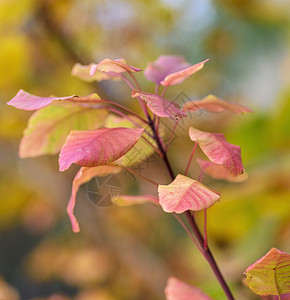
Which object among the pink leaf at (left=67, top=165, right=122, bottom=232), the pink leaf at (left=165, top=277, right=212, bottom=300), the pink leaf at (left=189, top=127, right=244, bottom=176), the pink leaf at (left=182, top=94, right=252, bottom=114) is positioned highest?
the pink leaf at (left=189, top=127, right=244, bottom=176)

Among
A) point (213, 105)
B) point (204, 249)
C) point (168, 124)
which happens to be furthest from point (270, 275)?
point (168, 124)

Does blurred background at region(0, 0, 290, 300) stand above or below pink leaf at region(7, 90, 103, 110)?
below

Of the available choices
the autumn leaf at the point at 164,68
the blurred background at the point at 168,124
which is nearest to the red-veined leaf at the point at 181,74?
the autumn leaf at the point at 164,68

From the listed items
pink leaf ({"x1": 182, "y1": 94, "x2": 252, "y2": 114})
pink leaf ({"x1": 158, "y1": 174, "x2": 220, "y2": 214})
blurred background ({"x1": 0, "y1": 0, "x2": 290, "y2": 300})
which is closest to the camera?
pink leaf ({"x1": 158, "y1": 174, "x2": 220, "y2": 214})

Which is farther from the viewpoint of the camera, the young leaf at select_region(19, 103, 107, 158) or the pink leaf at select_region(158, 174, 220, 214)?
the young leaf at select_region(19, 103, 107, 158)

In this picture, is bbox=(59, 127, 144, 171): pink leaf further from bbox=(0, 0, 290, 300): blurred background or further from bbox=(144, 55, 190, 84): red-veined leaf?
bbox=(0, 0, 290, 300): blurred background

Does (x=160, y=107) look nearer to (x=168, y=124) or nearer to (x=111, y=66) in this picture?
(x=111, y=66)

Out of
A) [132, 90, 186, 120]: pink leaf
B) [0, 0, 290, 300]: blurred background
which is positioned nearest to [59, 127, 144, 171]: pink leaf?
[132, 90, 186, 120]: pink leaf

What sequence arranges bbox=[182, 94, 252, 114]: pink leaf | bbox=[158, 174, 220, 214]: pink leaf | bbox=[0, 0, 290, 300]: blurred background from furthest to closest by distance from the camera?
bbox=[0, 0, 290, 300]: blurred background → bbox=[182, 94, 252, 114]: pink leaf → bbox=[158, 174, 220, 214]: pink leaf
